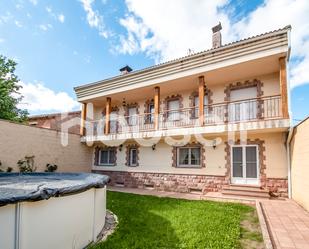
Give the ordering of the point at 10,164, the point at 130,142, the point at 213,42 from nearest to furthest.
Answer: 1. the point at 10,164
2. the point at 213,42
3. the point at 130,142

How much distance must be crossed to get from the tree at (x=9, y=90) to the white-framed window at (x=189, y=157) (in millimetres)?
12153

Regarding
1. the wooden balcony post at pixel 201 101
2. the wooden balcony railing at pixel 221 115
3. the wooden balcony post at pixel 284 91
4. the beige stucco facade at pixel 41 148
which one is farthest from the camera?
the beige stucco facade at pixel 41 148

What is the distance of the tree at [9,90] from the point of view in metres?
14.4

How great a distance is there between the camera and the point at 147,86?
11281 millimetres

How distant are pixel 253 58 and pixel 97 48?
792cm

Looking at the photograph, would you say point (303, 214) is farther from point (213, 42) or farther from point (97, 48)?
point (97, 48)

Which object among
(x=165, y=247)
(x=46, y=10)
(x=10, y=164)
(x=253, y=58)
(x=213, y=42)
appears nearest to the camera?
(x=165, y=247)

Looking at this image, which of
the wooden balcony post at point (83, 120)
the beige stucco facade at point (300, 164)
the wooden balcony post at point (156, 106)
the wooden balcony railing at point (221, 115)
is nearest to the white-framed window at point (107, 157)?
the wooden balcony railing at point (221, 115)

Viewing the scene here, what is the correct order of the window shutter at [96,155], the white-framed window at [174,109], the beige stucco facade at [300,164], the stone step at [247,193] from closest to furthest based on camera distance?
the beige stucco facade at [300,164] < the stone step at [247,193] < the white-framed window at [174,109] < the window shutter at [96,155]

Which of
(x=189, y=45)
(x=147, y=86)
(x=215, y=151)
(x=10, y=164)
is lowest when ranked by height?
(x=10, y=164)

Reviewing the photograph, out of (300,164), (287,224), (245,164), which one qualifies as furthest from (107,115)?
(287,224)

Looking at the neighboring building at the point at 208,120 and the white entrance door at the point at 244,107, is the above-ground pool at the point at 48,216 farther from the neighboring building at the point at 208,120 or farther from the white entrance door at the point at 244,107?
the white entrance door at the point at 244,107

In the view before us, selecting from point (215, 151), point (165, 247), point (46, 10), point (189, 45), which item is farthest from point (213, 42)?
point (165, 247)

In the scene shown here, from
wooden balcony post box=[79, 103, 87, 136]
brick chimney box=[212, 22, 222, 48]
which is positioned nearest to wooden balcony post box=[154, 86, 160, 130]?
brick chimney box=[212, 22, 222, 48]
